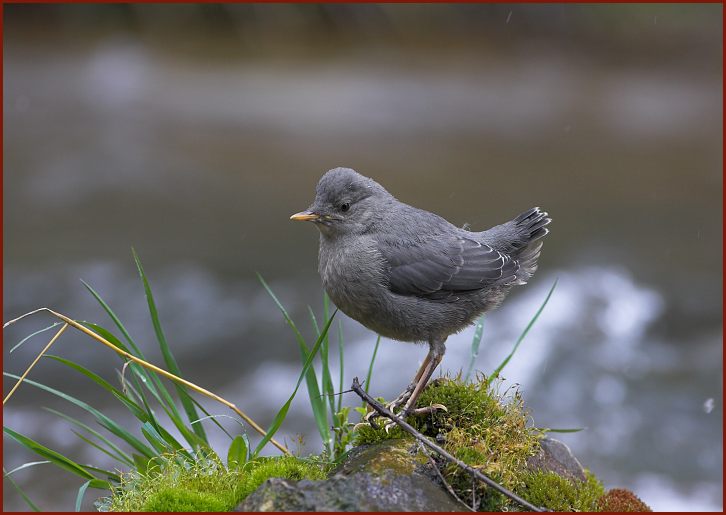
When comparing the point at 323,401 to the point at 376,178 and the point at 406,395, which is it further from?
the point at 376,178

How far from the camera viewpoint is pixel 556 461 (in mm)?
3479

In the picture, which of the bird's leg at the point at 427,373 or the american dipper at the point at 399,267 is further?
the american dipper at the point at 399,267

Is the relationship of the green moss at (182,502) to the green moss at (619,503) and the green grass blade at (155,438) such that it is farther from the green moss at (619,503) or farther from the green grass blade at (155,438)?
the green moss at (619,503)

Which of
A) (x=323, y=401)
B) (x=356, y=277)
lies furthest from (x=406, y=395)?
(x=356, y=277)

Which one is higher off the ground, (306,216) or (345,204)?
(345,204)

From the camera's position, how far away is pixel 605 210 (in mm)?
10492

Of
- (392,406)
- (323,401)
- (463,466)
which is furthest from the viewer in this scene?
(323,401)

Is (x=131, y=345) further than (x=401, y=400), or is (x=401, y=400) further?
(x=131, y=345)

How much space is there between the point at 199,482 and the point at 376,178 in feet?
26.1

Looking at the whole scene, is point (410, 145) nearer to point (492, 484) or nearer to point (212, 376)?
point (212, 376)

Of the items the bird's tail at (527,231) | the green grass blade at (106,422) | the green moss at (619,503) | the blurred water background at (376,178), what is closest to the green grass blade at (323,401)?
the green grass blade at (106,422)

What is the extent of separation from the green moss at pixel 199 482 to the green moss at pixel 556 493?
862 millimetres

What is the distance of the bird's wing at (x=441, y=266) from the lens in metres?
3.56

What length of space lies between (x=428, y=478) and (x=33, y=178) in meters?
9.22
